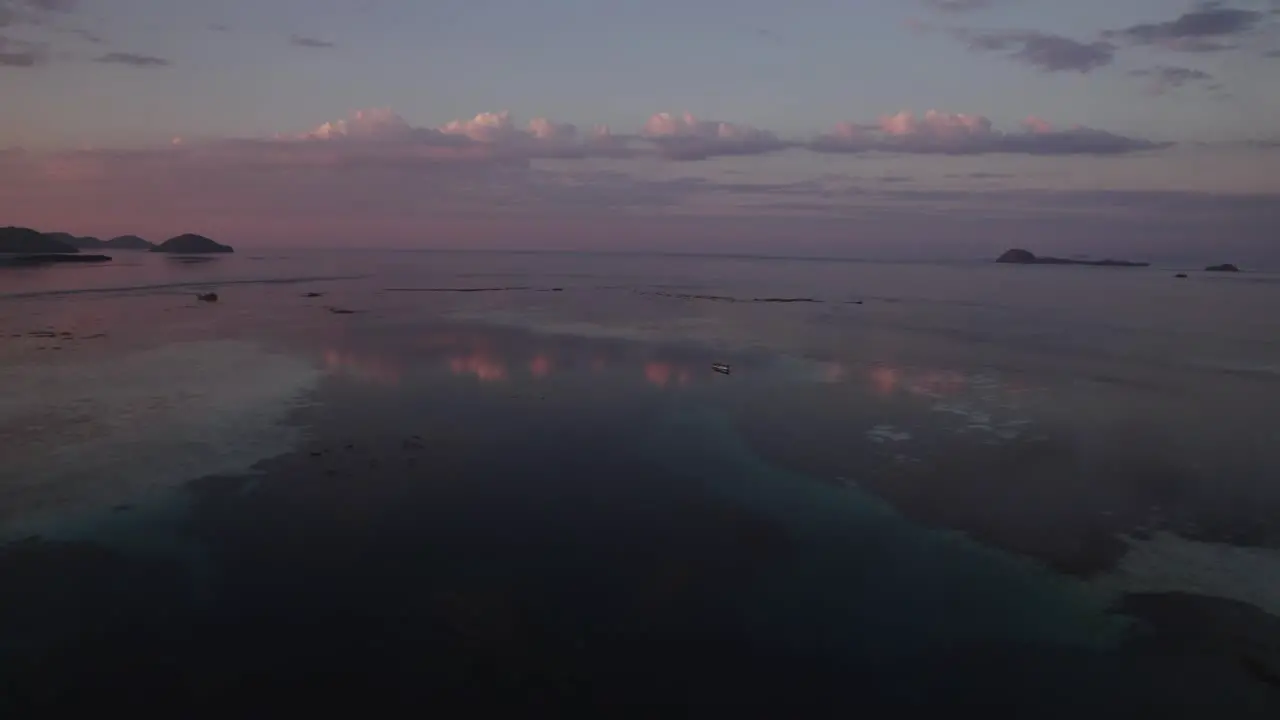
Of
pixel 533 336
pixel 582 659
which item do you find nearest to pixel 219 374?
pixel 533 336

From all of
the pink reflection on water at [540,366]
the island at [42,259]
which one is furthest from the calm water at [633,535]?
the island at [42,259]

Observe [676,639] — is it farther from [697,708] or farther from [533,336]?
[533,336]

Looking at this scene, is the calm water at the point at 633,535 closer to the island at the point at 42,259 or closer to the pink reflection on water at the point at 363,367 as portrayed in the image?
the pink reflection on water at the point at 363,367

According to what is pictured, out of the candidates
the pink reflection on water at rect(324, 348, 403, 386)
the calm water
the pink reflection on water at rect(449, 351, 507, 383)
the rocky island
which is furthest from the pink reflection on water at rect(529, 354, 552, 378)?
the rocky island

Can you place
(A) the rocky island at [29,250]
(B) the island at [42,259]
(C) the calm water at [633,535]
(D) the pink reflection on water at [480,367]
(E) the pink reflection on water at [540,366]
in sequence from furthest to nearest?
1. (A) the rocky island at [29,250]
2. (B) the island at [42,259]
3. (E) the pink reflection on water at [540,366]
4. (D) the pink reflection on water at [480,367]
5. (C) the calm water at [633,535]

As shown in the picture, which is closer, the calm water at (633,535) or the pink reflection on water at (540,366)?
the calm water at (633,535)

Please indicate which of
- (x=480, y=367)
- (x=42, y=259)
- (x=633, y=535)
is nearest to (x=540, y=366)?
(x=480, y=367)

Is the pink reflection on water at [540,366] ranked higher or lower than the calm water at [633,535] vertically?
higher

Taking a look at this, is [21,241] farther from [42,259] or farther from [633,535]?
[633,535]
